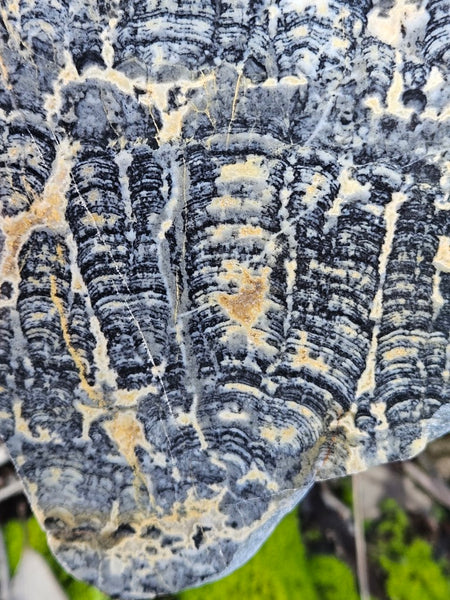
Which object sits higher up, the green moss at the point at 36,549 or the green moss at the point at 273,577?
the green moss at the point at 36,549

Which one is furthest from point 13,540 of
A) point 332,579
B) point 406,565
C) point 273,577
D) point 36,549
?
point 406,565

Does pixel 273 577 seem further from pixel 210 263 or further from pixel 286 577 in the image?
pixel 210 263

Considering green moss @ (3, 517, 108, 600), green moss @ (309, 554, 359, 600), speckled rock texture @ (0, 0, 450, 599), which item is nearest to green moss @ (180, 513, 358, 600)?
green moss @ (309, 554, 359, 600)

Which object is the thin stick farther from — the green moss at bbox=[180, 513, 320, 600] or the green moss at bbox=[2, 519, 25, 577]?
the green moss at bbox=[2, 519, 25, 577]

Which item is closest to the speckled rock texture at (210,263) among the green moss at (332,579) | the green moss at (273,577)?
the green moss at (273,577)

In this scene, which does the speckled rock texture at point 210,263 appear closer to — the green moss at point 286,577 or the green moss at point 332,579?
the green moss at point 286,577

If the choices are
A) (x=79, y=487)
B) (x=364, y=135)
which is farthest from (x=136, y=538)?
(x=364, y=135)

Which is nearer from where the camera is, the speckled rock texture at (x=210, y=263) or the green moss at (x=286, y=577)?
the speckled rock texture at (x=210, y=263)
